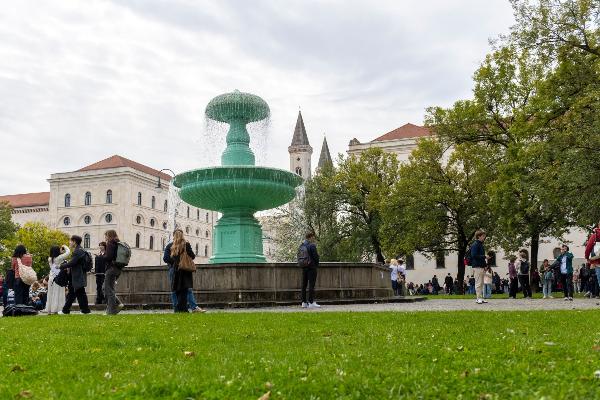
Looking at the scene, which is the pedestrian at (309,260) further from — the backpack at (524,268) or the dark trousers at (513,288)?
the dark trousers at (513,288)

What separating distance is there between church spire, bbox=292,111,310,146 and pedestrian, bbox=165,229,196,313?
9955 centimetres

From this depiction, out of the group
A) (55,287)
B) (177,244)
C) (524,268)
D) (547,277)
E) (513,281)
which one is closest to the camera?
(177,244)

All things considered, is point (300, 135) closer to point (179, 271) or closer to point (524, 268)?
point (524, 268)

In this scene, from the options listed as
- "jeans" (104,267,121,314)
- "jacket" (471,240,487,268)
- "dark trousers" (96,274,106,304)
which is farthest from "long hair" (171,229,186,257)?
"jacket" (471,240,487,268)

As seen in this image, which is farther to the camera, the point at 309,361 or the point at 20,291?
the point at 20,291

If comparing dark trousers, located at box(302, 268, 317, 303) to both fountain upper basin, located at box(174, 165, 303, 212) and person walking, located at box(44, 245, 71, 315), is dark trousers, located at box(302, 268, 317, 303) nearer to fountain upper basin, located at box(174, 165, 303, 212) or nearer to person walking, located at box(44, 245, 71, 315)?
fountain upper basin, located at box(174, 165, 303, 212)

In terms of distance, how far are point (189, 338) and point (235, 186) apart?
12502 mm

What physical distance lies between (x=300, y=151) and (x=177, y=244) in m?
99.3

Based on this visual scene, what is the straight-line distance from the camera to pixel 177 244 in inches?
525

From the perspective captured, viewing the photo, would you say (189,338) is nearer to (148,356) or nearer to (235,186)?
(148,356)


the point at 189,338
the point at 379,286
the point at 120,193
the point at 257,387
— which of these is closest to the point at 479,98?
the point at 379,286

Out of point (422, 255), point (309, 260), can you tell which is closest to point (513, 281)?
point (309, 260)

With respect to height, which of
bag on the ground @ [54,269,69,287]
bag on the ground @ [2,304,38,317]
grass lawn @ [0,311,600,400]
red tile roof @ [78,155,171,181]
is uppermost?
red tile roof @ [78,155,171,181]

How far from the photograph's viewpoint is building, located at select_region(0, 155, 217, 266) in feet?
281
